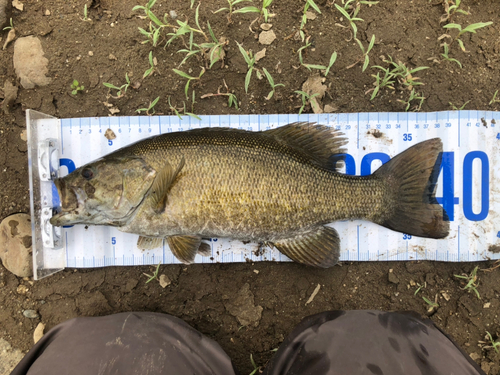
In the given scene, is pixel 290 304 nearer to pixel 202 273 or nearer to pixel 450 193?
pixel 202 273

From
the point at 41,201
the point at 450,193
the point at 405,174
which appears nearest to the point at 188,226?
the point at 41,201

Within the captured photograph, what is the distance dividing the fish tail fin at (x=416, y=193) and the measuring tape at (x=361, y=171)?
1.01 feet

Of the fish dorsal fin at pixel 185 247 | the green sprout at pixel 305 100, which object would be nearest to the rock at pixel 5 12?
the fish dorsal fin at pixel 185 247

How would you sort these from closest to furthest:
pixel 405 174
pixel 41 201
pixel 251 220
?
pixel 251 220
pixel 405 174
pixel 41 201

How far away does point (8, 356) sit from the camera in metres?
2.92

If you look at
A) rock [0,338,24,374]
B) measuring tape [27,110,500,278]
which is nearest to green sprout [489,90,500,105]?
measuring tape [27,110,500,278]

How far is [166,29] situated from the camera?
9.70ft

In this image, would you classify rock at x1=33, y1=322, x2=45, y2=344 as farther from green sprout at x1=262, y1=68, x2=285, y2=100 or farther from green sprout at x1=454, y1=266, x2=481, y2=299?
green sprout at x1=454, y1=266, x2=481, y2=299

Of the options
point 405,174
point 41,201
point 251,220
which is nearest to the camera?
point 251,220

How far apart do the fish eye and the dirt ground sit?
0.81 metres

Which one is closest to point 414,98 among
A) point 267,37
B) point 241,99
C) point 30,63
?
point 267,37

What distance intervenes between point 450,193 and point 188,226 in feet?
8.01

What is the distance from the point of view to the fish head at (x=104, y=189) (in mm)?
2393

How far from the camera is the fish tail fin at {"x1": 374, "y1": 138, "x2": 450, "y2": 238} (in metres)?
2.58
